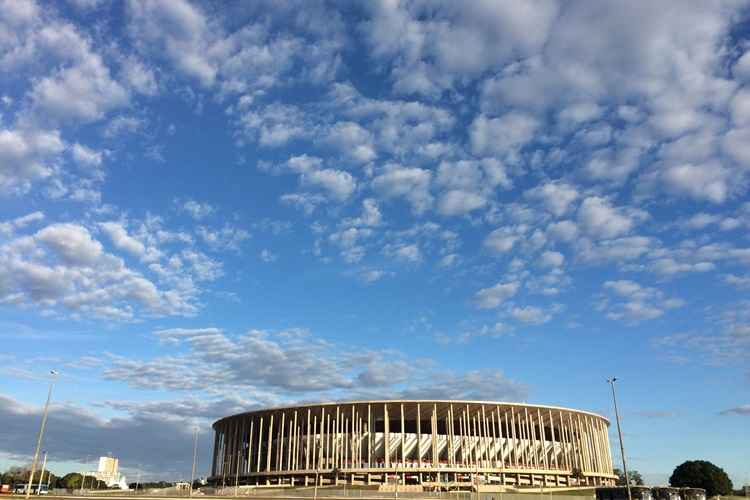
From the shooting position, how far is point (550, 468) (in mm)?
111375

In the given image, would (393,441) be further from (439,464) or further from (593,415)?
(593,415)

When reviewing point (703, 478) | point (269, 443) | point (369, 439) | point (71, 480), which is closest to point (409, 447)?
point (369, 439)

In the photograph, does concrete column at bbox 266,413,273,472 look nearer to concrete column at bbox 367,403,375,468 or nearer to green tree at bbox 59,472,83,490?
concrete column at bbox 367,403,375,468

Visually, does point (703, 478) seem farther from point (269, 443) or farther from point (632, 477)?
point (269, 443)

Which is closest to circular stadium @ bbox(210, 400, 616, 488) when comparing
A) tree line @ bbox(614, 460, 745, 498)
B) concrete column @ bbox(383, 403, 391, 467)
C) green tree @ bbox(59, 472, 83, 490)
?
concrete column @ bbox(383, 403, 391, 467)

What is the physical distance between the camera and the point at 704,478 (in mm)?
116062

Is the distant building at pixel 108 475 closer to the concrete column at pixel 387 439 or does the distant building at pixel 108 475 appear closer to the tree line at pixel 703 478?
the concrete column at pixel 387 439

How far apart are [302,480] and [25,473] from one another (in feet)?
422

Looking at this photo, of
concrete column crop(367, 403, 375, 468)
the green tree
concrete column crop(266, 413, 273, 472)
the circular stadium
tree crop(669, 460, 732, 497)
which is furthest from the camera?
the green tree

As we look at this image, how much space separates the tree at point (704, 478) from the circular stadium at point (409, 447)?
15041mm

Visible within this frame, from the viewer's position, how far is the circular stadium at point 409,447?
331ft

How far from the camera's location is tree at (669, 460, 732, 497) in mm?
115000

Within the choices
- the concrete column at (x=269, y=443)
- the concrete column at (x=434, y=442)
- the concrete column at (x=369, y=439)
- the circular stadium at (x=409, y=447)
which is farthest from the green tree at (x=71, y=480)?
the concrete column at (x=434, y=442)

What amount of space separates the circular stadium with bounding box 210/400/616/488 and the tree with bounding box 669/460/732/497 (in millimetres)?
15041
